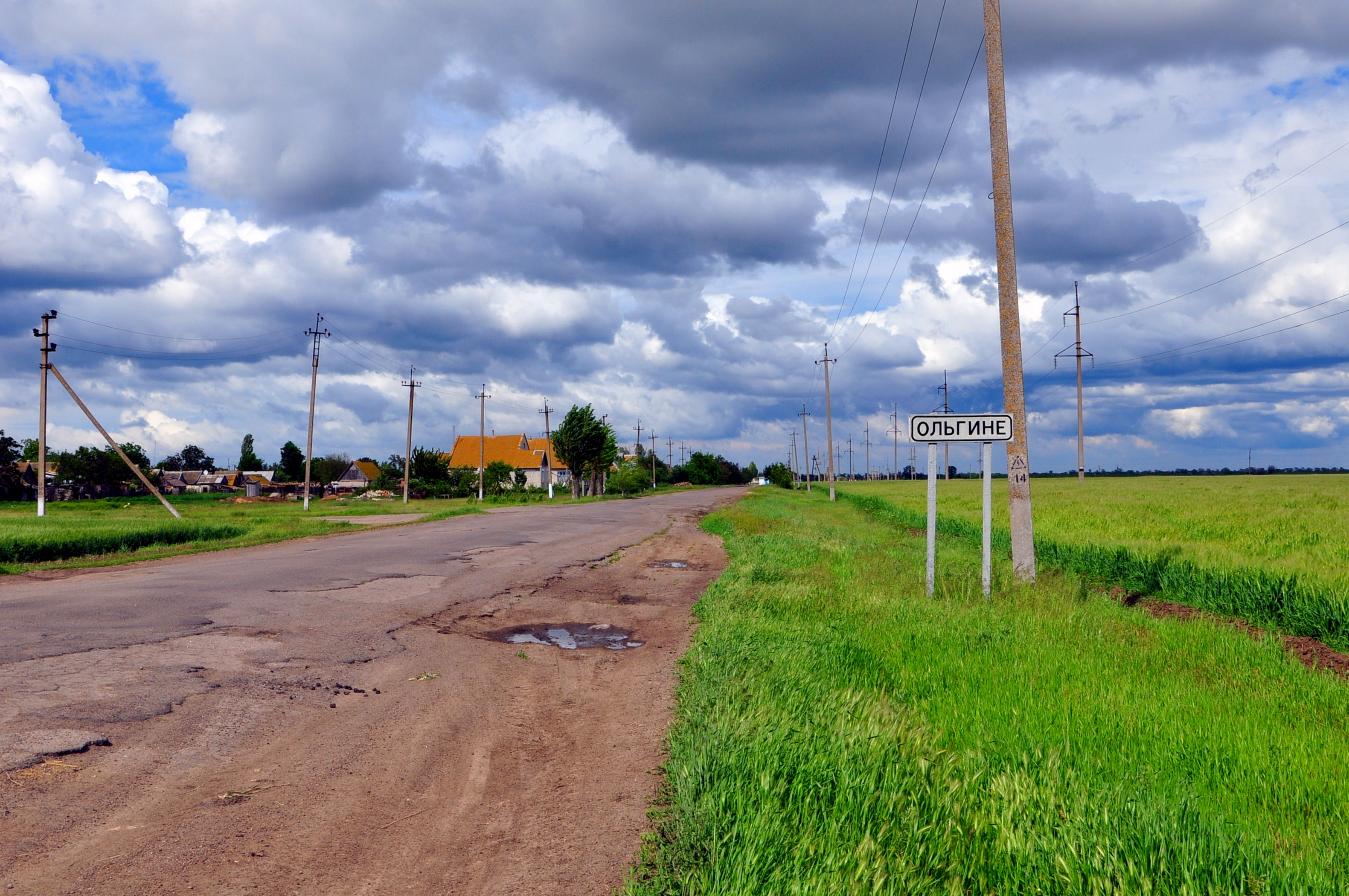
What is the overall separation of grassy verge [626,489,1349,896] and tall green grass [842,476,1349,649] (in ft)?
7.18

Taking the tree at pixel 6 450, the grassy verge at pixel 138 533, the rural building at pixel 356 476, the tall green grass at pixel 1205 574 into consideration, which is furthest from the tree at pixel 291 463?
the tall green grass at pixel 1205 574

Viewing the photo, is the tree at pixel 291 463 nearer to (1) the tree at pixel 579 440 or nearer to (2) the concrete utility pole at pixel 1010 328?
(1) the tree at pixel 579 440

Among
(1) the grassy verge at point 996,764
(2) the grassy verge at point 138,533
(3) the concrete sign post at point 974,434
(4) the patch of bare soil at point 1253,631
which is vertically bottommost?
(4) the patch of bare soil at point 1253,631

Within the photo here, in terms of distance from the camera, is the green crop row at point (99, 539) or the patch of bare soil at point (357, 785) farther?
the green crop row at point (99, 539)

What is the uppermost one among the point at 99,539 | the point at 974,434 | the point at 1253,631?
the point at 974,434

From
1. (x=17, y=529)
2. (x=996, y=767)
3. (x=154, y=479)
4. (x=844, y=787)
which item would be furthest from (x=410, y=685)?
(x=154, y=479)

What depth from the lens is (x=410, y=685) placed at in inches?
261

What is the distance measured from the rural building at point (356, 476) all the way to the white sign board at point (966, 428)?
114m

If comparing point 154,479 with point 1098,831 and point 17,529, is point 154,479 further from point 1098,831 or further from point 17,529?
point 1098,831

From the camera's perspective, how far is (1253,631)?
420 inches

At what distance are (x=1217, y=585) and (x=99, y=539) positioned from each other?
77.7ft

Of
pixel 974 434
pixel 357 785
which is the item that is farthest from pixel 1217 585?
pixel 357 785

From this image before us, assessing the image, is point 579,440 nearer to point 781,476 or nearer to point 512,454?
point 512,454

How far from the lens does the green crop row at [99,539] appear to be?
17.2 meters
